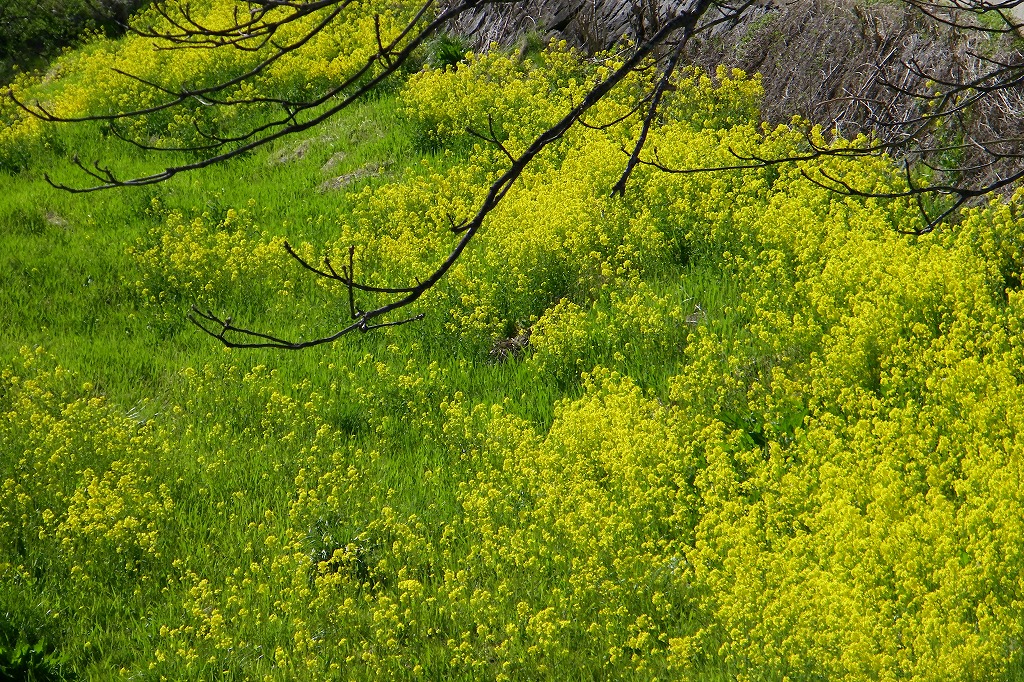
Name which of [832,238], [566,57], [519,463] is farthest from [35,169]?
[832,238]

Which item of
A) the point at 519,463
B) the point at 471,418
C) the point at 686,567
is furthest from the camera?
the point at 471,418

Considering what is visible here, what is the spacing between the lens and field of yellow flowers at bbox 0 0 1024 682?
3.87m

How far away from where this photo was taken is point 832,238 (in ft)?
20.1

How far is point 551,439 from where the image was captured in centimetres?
529

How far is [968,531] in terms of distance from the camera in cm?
365

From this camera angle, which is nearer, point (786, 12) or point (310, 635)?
point (310, 635)

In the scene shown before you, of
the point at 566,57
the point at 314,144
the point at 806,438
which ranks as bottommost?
the point at 806,438

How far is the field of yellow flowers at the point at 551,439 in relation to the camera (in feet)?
12.7

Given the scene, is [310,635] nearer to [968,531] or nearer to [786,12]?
[968,531]

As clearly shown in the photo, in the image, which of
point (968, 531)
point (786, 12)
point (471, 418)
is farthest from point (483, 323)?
point (786, 12)

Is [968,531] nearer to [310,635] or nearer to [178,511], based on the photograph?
[310,635]

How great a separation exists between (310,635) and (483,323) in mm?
2985

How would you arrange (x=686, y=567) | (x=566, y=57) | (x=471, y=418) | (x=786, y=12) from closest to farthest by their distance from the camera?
(x=686, y=567) < (x=471, y=418) < (x=786, y=12) < (x=566, y=57)

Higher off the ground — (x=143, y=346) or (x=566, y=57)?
(x=566, y=57)
